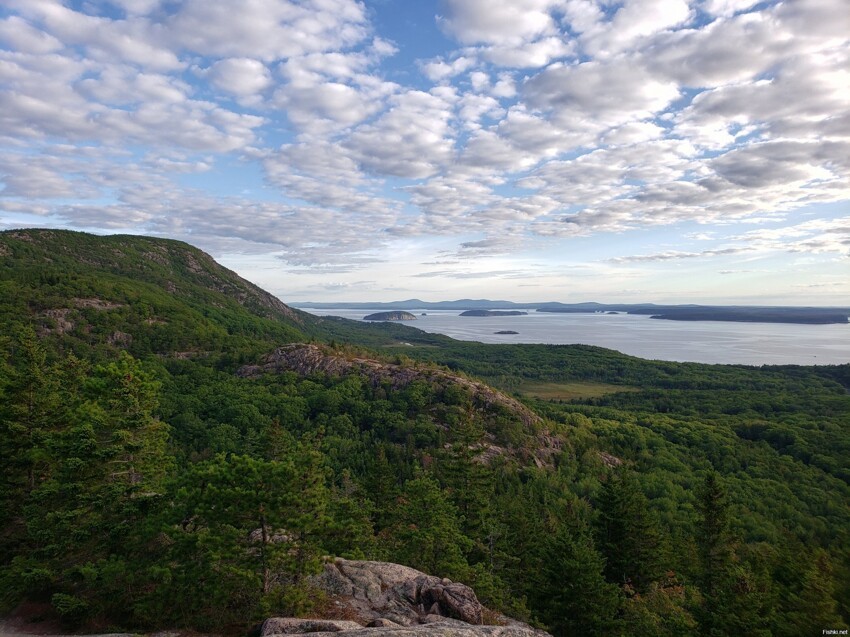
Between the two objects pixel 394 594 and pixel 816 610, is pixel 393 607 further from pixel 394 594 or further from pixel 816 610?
pixel 816 610

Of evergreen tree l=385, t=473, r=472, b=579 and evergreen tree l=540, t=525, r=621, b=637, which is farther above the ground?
evergreen tree l=385, t=473, r=472, b=579

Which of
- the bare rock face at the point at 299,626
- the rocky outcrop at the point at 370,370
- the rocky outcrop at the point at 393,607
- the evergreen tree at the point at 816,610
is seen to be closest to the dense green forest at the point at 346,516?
the evergreen tree at the point at 816,610

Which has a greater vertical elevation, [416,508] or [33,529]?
[33,529]

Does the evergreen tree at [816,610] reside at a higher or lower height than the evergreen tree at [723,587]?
higher

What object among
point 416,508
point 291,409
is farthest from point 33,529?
point 291,409

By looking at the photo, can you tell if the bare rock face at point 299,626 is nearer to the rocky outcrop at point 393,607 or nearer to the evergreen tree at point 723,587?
the rocky outcrop at point 393,607

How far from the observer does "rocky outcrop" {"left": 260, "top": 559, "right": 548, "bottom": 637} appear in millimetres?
14648

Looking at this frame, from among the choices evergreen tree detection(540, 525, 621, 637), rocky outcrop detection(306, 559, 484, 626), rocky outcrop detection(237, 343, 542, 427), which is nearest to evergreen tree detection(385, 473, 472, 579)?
rocky outcrop detection(306, 559, 484, 626)

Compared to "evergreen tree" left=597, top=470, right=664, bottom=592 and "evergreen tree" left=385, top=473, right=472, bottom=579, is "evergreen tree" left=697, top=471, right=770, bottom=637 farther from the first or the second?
Answer: "evergreen tree" left=385, top=473, right=472, bottom=579

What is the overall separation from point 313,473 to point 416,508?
1236 centimetres

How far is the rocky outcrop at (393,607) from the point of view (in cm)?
1465

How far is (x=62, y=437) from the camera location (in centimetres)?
1928

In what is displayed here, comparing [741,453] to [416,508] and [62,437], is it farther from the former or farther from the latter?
[62,437]

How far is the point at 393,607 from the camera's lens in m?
19.0
